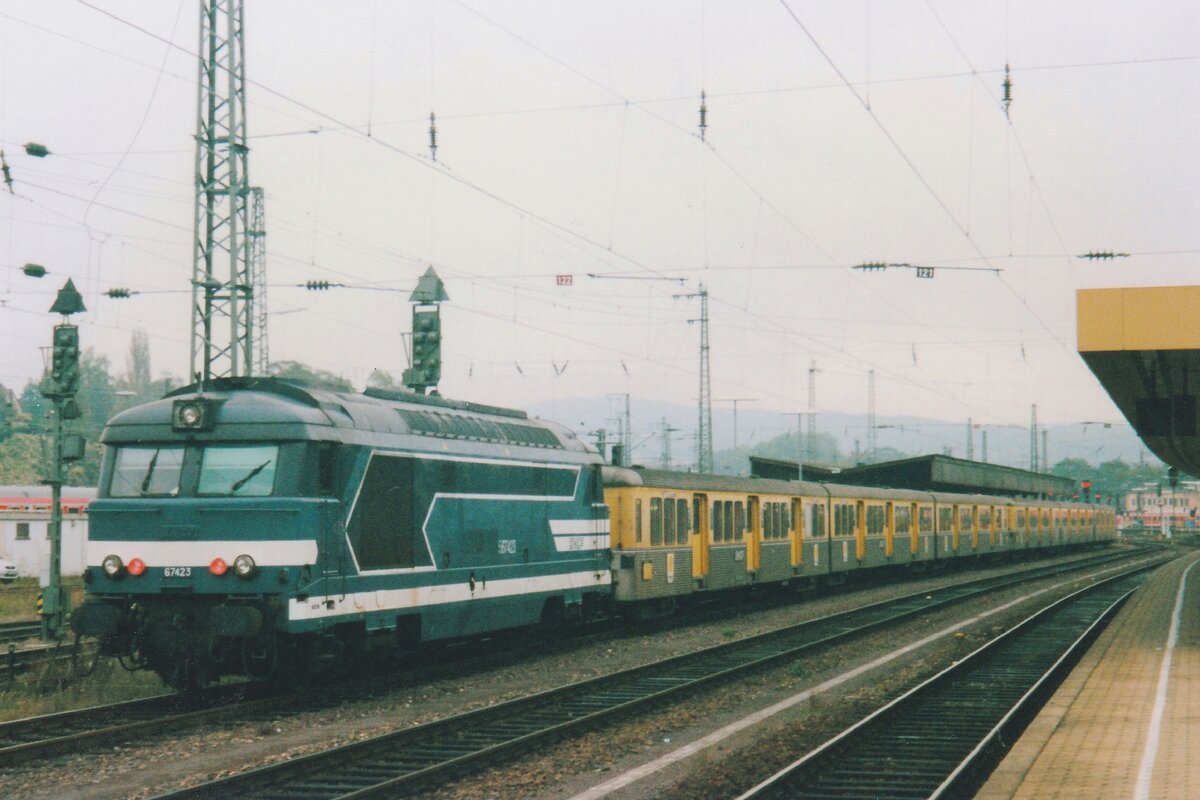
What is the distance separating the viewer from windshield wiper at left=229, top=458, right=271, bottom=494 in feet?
46.1

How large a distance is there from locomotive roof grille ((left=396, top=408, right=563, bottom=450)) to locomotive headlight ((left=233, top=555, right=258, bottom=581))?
3195mm

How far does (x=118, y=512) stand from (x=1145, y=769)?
10.5m

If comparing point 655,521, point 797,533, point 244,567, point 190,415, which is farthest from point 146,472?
point 797,533

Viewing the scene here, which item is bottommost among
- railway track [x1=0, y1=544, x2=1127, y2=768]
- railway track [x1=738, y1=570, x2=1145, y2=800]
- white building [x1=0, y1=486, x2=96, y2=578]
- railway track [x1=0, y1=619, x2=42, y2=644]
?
railway track [x1=0, y1=619, x2=42, y2=644]

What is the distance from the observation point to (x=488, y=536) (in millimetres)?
17859

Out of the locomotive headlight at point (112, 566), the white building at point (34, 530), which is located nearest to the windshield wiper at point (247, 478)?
the locomotive headlight at point (112, 566)

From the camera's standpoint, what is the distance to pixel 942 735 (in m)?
13.4

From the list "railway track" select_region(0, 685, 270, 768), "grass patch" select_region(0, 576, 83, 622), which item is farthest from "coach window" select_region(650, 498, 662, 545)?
"grass patch" select_region(0, 576, 83, 622)

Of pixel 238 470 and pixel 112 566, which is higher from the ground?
pixel 238 470

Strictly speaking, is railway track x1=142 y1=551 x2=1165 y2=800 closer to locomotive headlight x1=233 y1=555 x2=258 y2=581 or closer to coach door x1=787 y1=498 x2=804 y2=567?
locomotive headlight x1=233 y1=555 x2=258 y2=581

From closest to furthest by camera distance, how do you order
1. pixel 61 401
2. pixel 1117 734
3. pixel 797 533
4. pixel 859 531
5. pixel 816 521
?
pixel 1117 734 → pixel 61 401 → pixel 797 533 → pixel 816 521 → pixel 859 531

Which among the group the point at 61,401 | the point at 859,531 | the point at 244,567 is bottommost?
the point at 859,531

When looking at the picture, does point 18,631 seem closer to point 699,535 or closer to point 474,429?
point 474,429

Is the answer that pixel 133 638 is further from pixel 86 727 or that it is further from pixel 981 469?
pixel 981 469
